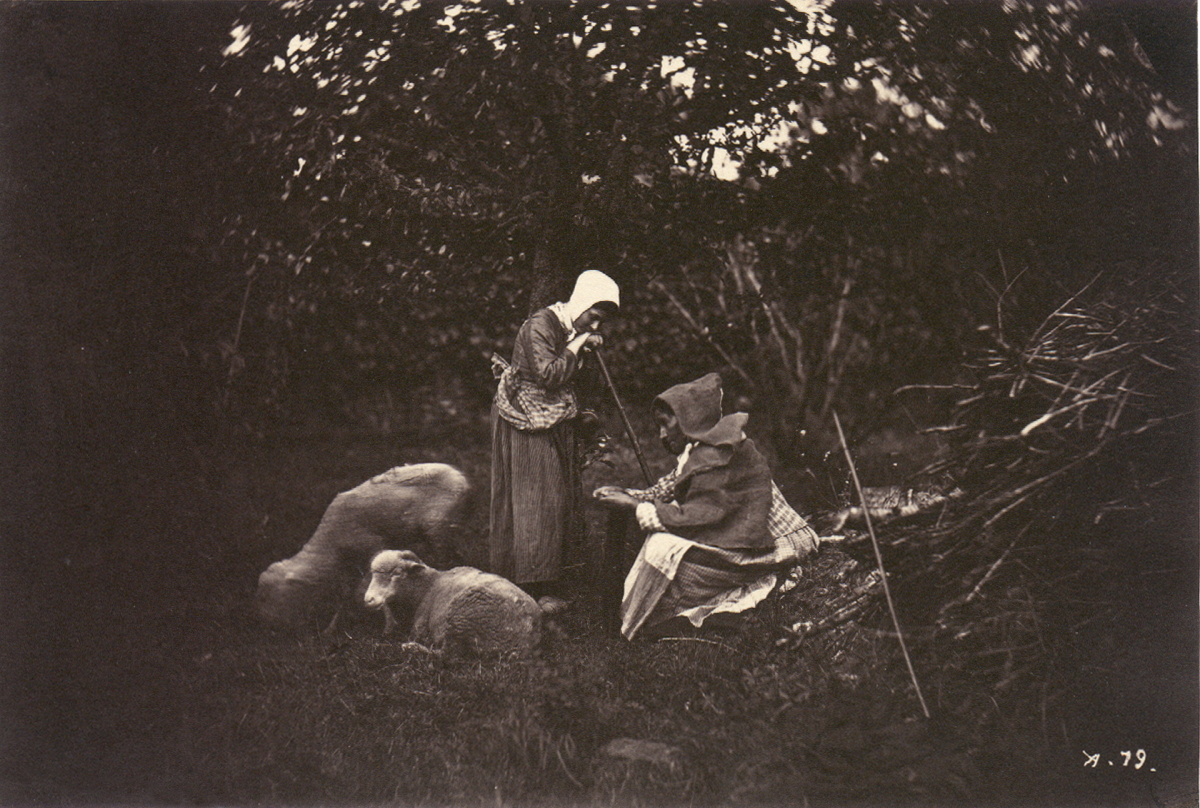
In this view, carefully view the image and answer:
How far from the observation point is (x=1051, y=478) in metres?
4.03

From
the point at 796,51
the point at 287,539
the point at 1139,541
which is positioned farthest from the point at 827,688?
the point at 796,51

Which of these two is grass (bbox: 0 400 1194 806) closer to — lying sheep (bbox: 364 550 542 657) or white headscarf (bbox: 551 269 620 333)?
lying sheep (bbox: 364 550 542 657)

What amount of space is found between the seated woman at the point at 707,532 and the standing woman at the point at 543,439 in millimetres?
281

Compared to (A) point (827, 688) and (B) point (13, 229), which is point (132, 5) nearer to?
(B) point (13, 229)

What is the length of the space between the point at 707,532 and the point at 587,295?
1.10 m

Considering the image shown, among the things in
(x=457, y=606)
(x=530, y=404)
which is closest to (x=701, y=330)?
(x=530, y=404)

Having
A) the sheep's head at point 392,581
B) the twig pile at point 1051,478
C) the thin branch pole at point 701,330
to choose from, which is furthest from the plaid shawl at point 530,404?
the twig pile at point 1051,478

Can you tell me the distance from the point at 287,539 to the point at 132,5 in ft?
8.14

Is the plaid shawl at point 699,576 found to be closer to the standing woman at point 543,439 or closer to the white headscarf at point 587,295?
the standing woman at point 543,439

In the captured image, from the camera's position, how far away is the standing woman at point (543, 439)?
409 centimetres

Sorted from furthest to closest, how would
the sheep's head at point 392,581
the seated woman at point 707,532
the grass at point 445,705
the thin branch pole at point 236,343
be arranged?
the thin branch pole at point 236,343
the sheep's head at point 392,581
the seated woman at point 707,532
the grass at point 445,705

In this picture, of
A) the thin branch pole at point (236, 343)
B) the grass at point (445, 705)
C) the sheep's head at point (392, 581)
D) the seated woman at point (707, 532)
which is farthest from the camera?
the thin branch pole at point (236, 343)

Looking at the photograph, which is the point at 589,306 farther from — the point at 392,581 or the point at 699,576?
the point at 392,581

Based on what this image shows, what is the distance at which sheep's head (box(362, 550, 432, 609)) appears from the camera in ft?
13.4
